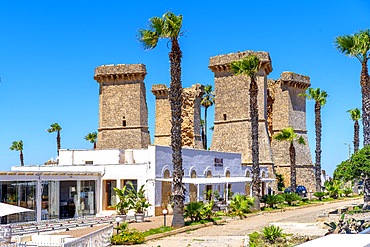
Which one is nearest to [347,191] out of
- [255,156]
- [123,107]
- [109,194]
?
[255,156]

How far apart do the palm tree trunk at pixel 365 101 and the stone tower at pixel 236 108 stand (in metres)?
20.2

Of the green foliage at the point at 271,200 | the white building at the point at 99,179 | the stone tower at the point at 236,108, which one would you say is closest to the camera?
the white building at the point at 99,179

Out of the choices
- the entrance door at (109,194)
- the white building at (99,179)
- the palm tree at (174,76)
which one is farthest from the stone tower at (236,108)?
the palm tree at (174,76)

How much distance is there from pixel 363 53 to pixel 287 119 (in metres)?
27.3

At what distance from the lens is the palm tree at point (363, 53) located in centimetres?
2911

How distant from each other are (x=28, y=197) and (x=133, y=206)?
18.6 ft

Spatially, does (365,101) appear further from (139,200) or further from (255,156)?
(139,200)

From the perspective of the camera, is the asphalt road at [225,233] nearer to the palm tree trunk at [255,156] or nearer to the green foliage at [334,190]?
the palm tree trunk at [255,156]

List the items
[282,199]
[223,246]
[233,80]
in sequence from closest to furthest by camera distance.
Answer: [223,246] → [282,199] → [233,80]

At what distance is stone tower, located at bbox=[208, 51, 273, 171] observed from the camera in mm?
49819

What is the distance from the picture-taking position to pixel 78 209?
29.8 m

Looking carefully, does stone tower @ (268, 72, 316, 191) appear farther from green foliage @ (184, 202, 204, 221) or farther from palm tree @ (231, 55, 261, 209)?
green foliage @ (184, 202, 204, 221)

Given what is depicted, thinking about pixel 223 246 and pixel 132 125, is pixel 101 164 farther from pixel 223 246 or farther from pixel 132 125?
pixel 132 125

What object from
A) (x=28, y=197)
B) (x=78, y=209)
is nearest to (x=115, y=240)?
(x=28, y=197)
